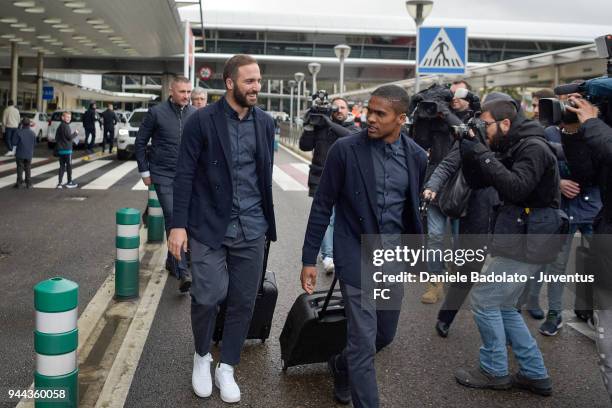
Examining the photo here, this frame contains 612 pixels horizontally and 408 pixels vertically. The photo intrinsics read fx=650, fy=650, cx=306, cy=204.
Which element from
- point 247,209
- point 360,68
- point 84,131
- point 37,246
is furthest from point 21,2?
point 360,68

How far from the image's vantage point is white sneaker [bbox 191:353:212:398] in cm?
384

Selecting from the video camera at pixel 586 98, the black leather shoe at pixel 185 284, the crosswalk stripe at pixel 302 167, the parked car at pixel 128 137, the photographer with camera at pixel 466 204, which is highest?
the parked car at pixel 128 137

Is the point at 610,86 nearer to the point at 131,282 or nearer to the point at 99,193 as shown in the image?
the point at 131,282

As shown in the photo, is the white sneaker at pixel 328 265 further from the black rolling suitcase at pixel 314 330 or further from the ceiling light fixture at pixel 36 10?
the ceiling light fixture at pixel 36 10

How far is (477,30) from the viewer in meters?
62.2

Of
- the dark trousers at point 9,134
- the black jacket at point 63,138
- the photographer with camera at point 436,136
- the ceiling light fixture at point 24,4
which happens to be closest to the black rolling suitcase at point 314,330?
the photographer with camera at point 436,136

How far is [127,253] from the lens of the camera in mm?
5656

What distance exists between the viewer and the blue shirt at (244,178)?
3.85 metres

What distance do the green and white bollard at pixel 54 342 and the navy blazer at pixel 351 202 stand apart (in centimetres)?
127

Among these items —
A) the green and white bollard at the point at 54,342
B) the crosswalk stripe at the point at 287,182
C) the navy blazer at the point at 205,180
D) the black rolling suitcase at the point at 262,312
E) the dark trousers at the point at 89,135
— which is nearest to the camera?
the green and white bollard at the point at 54,342

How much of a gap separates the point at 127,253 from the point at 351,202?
284 centimetres

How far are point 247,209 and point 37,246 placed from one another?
209 inches

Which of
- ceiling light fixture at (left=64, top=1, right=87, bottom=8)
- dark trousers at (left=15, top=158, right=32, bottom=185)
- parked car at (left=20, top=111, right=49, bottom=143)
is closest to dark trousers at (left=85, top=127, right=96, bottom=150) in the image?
parked car at (left=20, top=111, right=49, bottom=143)

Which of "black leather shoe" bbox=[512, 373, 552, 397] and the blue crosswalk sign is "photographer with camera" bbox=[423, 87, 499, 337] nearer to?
"black leather shoe" bbox=[512, 373, 552, 397]
